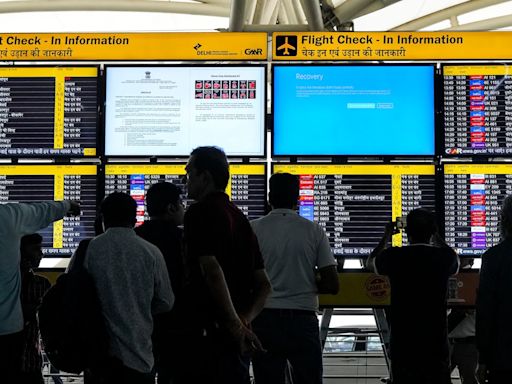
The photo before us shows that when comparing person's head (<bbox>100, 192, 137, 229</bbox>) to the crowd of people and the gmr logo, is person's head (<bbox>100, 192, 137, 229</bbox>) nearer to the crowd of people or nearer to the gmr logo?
the crowd of people

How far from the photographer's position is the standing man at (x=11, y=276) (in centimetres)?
369

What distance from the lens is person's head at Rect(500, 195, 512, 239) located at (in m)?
3.66

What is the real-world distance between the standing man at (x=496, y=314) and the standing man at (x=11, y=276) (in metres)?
2.19

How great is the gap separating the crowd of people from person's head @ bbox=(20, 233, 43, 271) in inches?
0.4

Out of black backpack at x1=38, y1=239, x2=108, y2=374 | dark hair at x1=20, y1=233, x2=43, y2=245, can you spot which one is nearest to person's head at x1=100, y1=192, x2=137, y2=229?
black backpack at x1=38, y1=239, x2=108, y2=374

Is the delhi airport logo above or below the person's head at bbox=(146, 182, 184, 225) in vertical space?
above

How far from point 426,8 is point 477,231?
10.7 m

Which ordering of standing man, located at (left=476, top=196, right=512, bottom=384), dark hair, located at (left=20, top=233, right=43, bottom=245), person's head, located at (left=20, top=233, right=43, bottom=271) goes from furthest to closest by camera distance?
dark hair, located at (left=20, top=233, right=43, bottom=245)
person's head, located at (left=20, top=233, right=43, bottom=271)
standing man, located at (left=476, top=196, right=512, bottom=384)

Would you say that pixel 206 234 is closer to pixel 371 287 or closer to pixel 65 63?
pixel 371 287

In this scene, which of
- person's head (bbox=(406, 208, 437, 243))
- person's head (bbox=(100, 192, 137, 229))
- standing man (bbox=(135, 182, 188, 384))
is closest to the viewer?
person's head (bbox=(100, 192, 137, 229))

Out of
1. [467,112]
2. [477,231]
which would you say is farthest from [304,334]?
[467,112]

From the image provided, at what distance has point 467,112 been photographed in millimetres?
5332

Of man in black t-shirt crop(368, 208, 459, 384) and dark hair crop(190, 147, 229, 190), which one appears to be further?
man in black t-shirt crop(368, 208, 459, 384)

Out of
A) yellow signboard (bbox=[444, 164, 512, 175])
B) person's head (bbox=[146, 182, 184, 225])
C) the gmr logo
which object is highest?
the gmr logo
